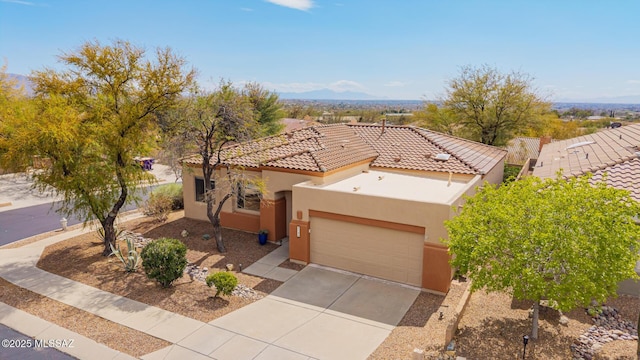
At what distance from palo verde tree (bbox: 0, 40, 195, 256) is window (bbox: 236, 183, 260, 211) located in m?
4.95

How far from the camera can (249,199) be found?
2109 cm

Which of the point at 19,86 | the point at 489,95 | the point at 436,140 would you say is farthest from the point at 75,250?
the point at 489,95

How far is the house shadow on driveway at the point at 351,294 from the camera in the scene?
43.8 ft

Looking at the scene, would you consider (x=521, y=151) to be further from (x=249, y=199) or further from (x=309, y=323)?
(x=309, y=323)

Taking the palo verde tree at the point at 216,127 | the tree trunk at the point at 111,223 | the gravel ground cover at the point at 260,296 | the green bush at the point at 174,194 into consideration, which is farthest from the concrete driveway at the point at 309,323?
the green bush at the point at 174,194

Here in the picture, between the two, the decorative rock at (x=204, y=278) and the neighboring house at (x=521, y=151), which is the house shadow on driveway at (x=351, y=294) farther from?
the neighboring house at (x=521, y=151)

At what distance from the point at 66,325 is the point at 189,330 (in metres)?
3.76

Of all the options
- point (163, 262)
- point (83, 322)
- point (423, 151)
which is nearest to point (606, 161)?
point (423, 151)

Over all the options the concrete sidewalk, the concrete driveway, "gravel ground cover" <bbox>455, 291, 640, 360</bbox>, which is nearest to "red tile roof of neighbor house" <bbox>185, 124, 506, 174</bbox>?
the concrete driveway

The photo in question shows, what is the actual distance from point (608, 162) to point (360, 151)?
11771 millimetres

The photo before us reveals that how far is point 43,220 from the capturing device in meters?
23.5

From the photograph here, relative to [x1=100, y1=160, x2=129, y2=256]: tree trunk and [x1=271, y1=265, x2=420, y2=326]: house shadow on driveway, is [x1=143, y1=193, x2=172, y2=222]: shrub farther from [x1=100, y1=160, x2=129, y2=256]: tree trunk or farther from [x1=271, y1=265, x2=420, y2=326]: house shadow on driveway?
[x1=271, y1=265, x2=420, y2=326]: house shadow on driveway

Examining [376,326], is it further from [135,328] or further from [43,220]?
[43,220]

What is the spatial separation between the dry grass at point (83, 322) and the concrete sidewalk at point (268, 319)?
20 centimetres
